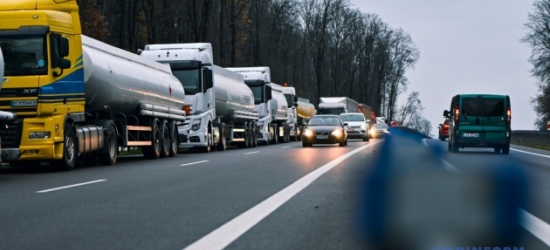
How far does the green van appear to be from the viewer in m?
30.0

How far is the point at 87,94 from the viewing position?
69.1 ft

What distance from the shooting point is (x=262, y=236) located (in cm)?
806

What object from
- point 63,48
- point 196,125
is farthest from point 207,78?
point 63,48

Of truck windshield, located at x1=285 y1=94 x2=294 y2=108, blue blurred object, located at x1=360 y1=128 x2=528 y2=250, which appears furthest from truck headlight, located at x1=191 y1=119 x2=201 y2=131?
truck windshield, located at x1=285 y1=94 x2=294 y2=108

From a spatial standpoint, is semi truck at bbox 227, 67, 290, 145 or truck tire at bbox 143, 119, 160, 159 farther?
semi truck at bbox 227, 67, 290, 145

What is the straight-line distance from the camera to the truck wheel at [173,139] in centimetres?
2870

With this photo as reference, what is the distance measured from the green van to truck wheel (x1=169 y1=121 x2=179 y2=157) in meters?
9.37

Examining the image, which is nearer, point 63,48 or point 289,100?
point 63,48

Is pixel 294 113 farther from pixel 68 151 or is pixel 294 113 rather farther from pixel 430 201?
pixel 430 201

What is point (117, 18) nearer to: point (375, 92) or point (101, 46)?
point (101, 46)

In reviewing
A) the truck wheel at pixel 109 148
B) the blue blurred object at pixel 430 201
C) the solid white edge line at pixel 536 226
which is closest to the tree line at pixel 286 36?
the truck wheel at pixel 109 148

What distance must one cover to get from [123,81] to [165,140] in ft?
15.9

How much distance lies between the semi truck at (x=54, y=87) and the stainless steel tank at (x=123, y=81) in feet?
0.09

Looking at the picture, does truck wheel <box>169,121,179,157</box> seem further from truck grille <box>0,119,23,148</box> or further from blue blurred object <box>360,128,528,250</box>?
blue blurred object <box>360,128,528,250</box>
